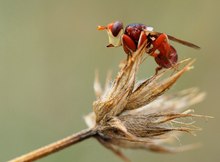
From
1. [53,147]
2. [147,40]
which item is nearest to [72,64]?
[147,40]

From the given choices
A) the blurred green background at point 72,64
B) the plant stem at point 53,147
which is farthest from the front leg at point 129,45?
the blurred green background at point 72,64

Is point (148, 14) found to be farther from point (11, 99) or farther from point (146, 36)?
point (146, 36)

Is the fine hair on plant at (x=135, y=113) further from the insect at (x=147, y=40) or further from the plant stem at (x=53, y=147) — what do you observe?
the insect at (x=147, y=40)

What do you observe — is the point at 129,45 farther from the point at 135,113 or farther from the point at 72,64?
the point at 72,64

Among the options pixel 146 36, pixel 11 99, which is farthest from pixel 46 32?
pixel 146 36

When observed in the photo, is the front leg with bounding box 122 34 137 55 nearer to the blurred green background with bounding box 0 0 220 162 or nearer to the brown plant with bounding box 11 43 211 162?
the brown plant with bounding box 11 43 211 162

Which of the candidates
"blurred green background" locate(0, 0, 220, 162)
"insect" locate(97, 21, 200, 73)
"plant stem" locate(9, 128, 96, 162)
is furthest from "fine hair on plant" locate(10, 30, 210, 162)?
"blurred green background" locate(0, 0, 220, 162)
